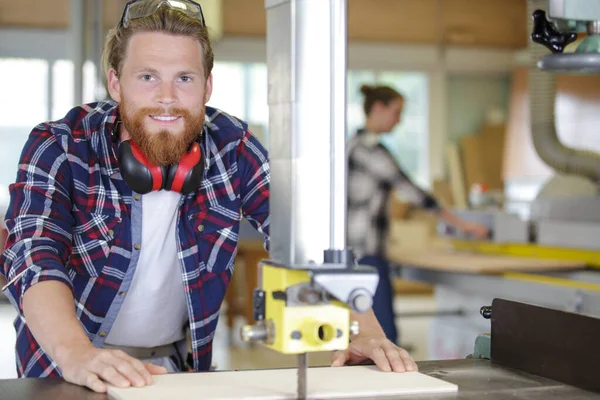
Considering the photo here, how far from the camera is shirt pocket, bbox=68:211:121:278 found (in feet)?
6.06

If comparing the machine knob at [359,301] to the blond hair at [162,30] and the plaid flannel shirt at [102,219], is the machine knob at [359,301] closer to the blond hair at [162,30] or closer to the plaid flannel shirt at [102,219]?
the plaid flannel shirt at [102,219]

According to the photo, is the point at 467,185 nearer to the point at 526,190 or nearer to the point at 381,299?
the point at 526,190

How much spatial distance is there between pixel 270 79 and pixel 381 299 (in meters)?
3.75

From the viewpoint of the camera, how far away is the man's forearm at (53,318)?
60.1 inches

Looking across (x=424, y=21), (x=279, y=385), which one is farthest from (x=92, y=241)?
(x=424, y=21)

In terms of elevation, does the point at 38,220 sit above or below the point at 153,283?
above

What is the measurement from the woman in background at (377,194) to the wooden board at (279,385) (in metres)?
3.39

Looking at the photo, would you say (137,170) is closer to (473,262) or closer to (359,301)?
(359,301)

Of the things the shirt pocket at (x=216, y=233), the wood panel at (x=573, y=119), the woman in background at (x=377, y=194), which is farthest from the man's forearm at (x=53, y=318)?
the wood panel at (x=573, y=119)

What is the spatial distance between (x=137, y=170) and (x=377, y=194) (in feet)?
11.2

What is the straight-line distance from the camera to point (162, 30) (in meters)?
1.80

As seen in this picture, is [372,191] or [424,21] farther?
[424,21]

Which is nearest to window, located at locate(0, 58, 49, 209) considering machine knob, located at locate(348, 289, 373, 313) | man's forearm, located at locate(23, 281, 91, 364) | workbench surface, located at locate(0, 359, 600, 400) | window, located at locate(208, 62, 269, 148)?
window, located at locate(208, 62, 269, 148)

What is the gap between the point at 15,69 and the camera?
8.72 m
